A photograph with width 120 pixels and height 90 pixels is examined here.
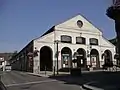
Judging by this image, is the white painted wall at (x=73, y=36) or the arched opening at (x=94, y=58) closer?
the white painted wall at (x=73, y=36)

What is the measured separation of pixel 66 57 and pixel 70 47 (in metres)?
2.44

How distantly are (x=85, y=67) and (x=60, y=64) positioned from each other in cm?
598

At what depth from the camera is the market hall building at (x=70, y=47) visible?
51722 mm

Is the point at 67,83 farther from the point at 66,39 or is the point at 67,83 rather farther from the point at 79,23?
the point at 79,23

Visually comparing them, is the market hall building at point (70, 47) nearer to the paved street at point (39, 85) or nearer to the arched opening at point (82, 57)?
the arched opening at point (82, 57)

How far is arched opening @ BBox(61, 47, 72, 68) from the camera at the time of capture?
5397 cm

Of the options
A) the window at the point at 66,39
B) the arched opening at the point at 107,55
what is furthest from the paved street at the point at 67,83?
the arched opening at the point at 107,55

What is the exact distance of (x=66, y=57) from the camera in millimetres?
54438

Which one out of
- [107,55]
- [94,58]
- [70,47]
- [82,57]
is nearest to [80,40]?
[70,47]

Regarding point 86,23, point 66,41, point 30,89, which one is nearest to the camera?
point 30,89

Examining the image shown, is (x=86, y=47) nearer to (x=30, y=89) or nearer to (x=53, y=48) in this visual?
(x=53, y=48)

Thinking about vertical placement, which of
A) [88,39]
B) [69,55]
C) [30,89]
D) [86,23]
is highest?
[86,23]

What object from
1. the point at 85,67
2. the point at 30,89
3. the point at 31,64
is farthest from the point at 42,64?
the point at 30,89

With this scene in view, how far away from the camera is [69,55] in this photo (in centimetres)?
5503
